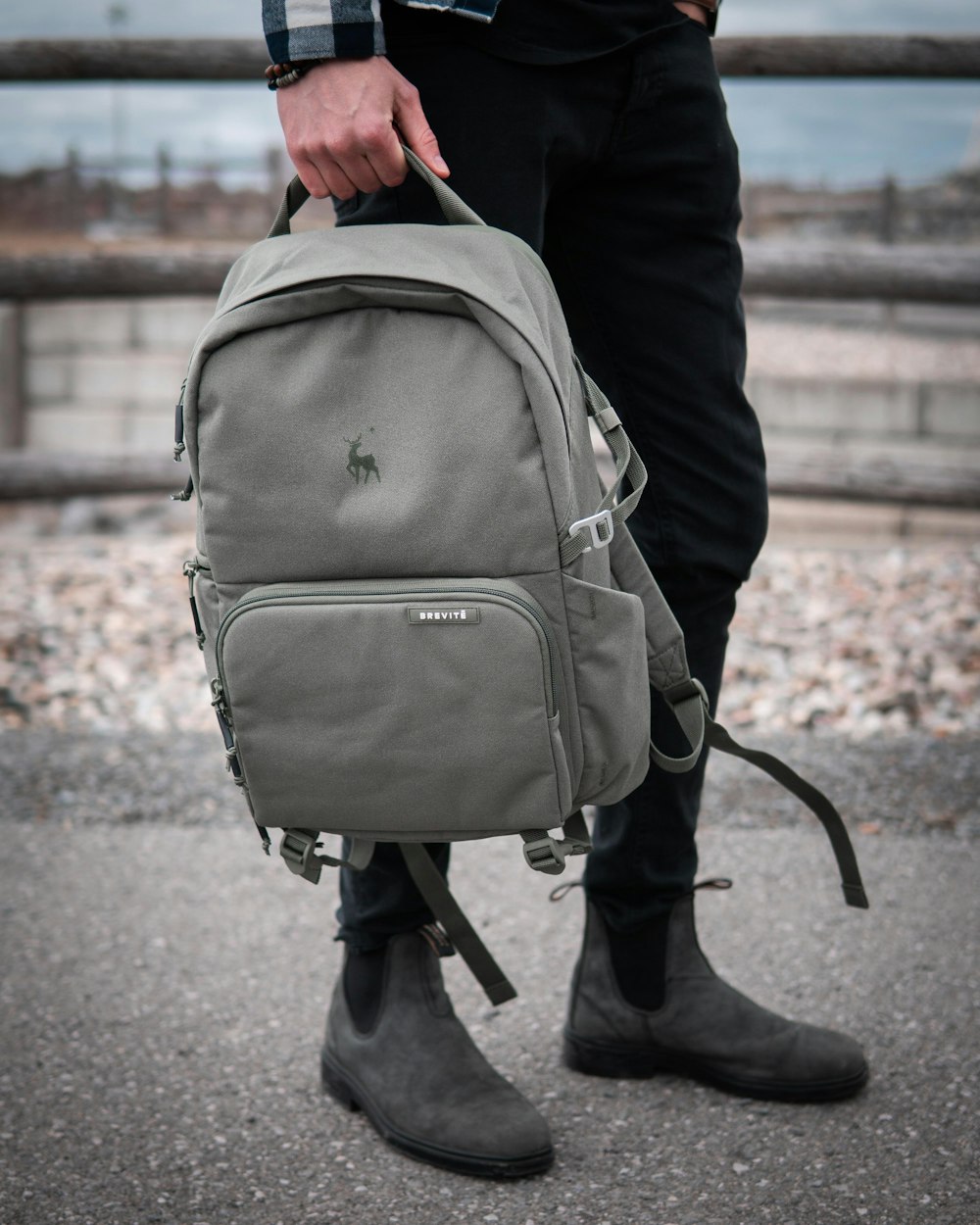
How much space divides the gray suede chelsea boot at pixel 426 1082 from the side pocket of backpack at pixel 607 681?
0.39 meters

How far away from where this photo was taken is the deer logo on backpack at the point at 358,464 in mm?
1146

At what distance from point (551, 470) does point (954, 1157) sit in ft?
2.99

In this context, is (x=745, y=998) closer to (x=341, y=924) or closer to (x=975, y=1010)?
(x=975, y=1010)

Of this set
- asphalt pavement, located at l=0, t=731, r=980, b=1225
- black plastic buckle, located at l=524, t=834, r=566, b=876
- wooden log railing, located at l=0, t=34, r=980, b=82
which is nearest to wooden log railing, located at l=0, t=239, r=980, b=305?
wooden log railing, located at l=0, t=34, r=980, b=82

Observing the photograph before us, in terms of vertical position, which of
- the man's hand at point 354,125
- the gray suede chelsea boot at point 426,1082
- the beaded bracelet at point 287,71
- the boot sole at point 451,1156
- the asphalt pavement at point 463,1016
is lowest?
the asphalt pavement at point 463,1016

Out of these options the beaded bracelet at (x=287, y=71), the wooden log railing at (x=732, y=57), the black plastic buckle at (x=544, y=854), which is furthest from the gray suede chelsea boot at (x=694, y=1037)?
the wooden log railing at (x=732, y=57)

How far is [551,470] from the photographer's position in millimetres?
1133

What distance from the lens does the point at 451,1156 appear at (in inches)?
52.1

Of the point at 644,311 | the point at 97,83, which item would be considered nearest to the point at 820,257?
the point at 97,83

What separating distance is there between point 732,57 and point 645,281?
9.16 ft

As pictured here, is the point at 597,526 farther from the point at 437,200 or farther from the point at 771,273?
the point at 771,273

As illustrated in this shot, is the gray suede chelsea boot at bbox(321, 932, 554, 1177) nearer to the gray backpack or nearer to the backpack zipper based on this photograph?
the gray backpack

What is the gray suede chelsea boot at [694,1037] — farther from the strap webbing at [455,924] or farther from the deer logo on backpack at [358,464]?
the deer logo on backpack at [358,464]

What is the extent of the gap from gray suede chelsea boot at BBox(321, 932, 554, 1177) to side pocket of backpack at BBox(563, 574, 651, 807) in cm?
39
